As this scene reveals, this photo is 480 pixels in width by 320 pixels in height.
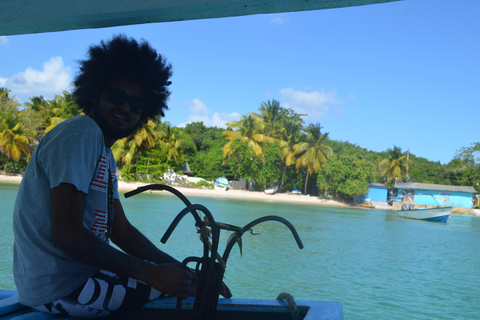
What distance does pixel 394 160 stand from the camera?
4197 centimetres

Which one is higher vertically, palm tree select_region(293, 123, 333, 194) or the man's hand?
palm tree select_region(293, 123, 333, 194)

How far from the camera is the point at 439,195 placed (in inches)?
1471

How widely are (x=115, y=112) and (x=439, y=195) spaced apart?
4012cm

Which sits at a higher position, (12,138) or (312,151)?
(312,151)

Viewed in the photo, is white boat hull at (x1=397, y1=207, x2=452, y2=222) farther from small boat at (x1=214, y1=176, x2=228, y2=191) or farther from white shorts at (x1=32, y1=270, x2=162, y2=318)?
white shorts at (x1=32, y1=270, x2=162, y2=318)

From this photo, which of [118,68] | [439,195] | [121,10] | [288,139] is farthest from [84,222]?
[439,195]

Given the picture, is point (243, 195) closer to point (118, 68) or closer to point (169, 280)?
point (118, 68)

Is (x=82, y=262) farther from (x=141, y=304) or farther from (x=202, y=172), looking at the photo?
(x=202, y=172)

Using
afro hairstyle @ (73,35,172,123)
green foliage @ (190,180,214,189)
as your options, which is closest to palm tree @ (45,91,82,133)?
green foliage @ (190,180,214,189)

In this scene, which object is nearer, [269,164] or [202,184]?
[202,184]

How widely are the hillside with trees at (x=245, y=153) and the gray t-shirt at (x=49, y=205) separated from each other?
25.8 metres

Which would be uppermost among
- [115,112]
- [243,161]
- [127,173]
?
[243,161]

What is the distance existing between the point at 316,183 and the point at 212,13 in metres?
37.1

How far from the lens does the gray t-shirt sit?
1210 mm
